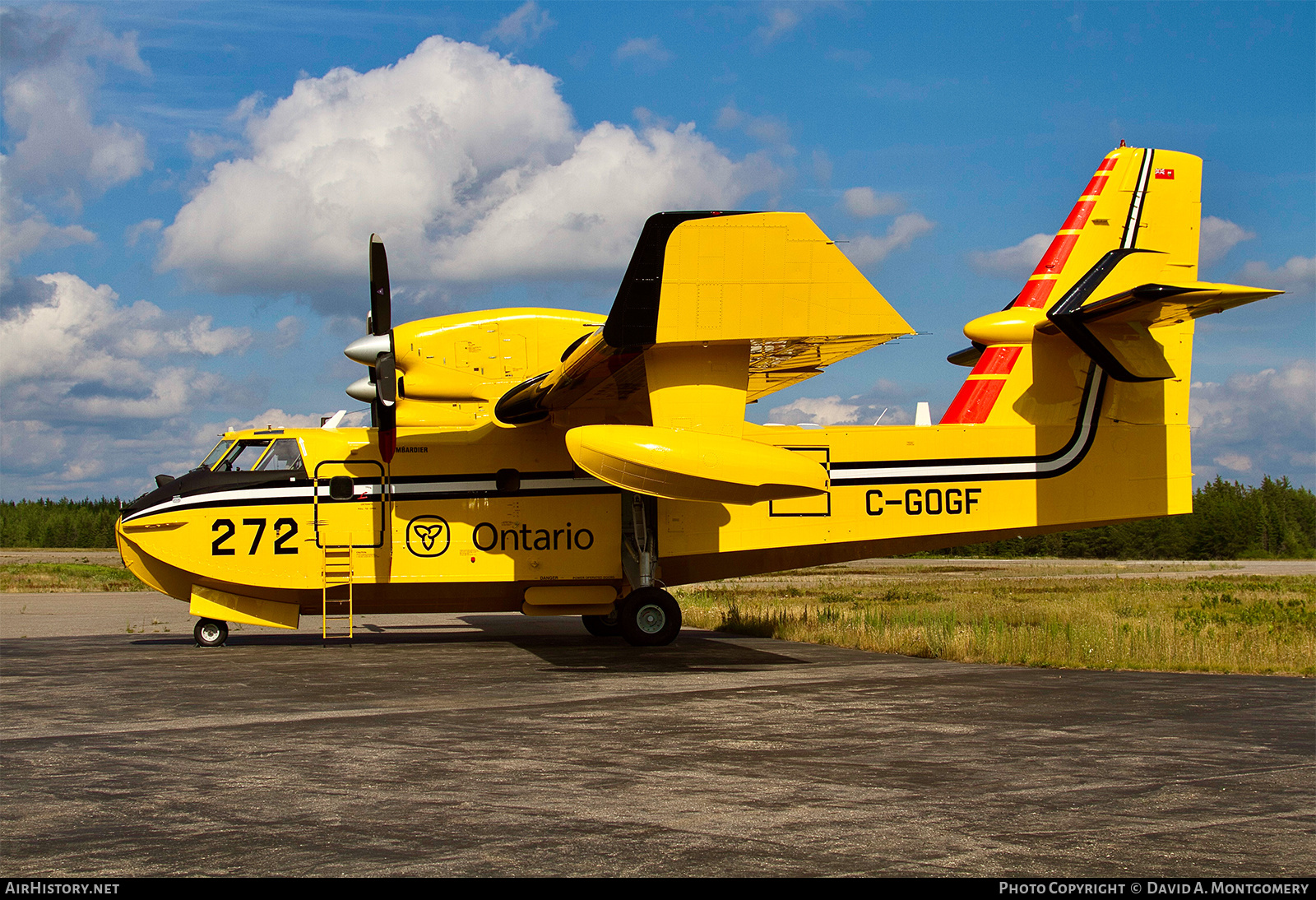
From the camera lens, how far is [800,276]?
12.9m

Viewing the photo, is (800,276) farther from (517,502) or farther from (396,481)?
(396,481)

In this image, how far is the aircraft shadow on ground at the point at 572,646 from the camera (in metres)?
14.6

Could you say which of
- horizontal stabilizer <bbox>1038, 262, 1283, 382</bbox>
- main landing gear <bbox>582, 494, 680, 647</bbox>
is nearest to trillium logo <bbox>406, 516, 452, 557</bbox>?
main landing gear <bbox>582, 494, 680, 647</bbox>

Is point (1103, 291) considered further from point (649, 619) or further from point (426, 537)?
point (426, 537)

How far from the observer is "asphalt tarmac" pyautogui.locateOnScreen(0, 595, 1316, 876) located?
557 centimetres

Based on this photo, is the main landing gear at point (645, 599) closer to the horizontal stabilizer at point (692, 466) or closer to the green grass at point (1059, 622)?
the green grass at point (1059, 622)

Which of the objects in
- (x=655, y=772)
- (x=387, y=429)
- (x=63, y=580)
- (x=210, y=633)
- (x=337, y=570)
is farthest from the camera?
(x=63, y=580)

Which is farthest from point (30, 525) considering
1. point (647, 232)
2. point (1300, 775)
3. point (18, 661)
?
point (1300, 775)

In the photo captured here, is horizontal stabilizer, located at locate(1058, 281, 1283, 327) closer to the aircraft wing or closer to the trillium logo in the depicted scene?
the aircraft wing

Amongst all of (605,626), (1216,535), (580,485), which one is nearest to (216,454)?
(580,485)

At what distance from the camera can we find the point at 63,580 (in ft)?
138

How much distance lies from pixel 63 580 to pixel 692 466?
3828 centimetres

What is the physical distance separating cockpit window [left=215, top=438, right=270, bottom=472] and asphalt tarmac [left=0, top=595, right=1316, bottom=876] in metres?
4.10

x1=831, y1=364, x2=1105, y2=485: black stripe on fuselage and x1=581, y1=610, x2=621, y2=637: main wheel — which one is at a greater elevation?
x1=831, y1=364, x2=1105, y2=485: black stripe on fuselage
